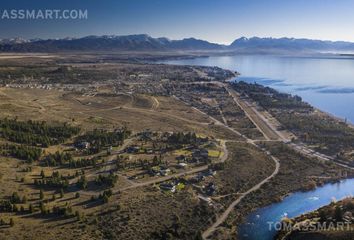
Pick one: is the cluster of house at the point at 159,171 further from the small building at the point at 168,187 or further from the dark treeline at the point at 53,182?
the dark treeline at the point at 53,182

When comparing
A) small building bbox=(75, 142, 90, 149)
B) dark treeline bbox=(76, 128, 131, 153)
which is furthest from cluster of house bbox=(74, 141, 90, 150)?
dark treeline bbox=(76, 128, 131, 153)

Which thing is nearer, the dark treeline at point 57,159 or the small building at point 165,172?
the small building at point 165,172

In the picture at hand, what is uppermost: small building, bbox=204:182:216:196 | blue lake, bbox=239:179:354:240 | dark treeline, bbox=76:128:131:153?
dark treeline, bbox=76:128:131:153

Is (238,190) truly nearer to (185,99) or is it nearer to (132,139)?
(132,139)

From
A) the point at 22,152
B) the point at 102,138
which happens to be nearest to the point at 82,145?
the point at 102,138

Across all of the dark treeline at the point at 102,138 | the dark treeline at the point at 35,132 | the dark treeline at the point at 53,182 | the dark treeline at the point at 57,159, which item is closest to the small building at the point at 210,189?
the dark treeline at the point at 53,182

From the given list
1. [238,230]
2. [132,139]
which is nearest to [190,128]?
[132,139]

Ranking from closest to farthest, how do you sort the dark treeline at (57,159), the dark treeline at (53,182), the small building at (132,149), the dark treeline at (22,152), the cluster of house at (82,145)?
the dark treeline at (53,182) < the dark treeline at (57,159) < the dark treeline at (22,152) < the small building at (132,149) < the cluster of house at (82,145)

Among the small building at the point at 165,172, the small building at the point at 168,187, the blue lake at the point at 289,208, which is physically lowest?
the blue lake at the point at 289,208

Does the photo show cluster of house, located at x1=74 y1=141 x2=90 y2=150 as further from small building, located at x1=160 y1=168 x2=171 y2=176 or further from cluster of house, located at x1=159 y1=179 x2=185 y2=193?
cluster of house, located at x1=159 y1=179 x2=185 y2=193
